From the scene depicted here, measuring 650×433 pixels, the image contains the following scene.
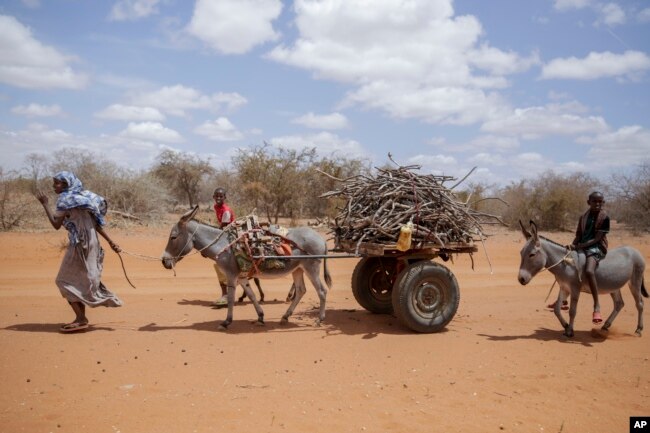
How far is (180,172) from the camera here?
36.1 metres

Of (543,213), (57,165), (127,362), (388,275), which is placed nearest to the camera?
(127,362)

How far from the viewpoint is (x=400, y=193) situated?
765 centimetres

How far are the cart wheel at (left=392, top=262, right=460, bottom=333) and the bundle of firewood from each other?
45 cm

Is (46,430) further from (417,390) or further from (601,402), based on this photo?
(601,402)

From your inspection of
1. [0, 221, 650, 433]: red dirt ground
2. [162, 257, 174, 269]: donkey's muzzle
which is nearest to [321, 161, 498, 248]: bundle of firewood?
[0, 221, 650, 433]: red dirt ground

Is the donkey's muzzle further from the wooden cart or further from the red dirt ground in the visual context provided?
the wooden cart

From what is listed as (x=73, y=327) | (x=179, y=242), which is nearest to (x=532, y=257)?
(x=179, y=242)

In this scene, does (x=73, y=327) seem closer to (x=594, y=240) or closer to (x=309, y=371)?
(x=309, y=371)

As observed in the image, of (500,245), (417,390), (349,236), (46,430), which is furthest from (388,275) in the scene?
(500,245)

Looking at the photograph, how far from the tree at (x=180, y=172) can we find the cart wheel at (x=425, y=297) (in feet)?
99.9

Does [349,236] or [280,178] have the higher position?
[280,178]

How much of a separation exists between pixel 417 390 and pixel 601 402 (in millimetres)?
1921

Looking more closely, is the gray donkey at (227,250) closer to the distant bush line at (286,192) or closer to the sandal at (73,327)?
the sandal at (73,327)

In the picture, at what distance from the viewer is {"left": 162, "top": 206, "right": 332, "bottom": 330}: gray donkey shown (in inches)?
304
